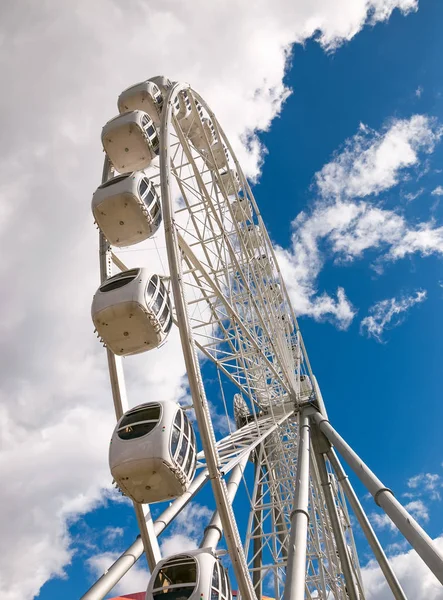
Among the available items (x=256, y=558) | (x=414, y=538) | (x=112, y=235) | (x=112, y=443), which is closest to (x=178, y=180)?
(x=112, y=235)

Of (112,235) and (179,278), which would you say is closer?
(179,278)

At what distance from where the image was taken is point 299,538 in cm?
822

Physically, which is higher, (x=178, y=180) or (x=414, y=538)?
(x=178, y=180)

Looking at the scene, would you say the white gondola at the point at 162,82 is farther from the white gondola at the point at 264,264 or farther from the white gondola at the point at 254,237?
the white gondola at the point at 264,264

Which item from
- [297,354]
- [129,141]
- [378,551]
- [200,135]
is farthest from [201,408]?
[297,354]

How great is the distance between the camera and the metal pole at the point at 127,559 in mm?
6709

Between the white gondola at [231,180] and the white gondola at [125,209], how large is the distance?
25.0 ft

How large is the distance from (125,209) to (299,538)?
7.24 m

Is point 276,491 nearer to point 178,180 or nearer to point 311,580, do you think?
point 311,580

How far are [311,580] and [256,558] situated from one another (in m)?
1.98

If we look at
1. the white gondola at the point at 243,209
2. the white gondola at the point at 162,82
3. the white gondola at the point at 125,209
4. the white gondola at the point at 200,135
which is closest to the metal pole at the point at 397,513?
the white gondola at the point at 125,209

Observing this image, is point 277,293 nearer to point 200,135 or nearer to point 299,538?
point 200,135

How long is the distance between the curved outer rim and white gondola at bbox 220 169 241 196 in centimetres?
881

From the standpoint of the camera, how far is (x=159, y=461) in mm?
7020
